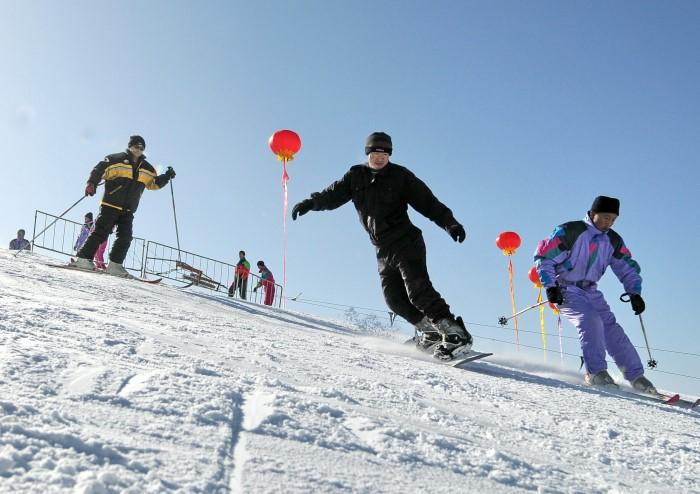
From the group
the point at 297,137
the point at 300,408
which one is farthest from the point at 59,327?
the point at 297,137

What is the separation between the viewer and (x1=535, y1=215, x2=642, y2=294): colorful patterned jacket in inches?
156

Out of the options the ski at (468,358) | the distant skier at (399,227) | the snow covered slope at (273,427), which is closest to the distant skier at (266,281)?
the distant skier at (399,227)

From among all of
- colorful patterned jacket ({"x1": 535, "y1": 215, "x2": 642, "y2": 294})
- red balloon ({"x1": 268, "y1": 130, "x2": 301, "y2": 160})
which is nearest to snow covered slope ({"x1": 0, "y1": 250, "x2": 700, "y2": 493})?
colorful patterned jacket ({"x1": 535, "y1": 215, "x2": 642, "y2": 294})

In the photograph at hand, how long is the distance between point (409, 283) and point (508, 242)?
1068 cm

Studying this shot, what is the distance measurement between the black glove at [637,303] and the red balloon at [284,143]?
23.4 ft

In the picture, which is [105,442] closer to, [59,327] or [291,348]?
[59,327]

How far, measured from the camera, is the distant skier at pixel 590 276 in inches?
153

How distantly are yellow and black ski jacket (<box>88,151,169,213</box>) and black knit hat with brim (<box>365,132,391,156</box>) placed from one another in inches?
150

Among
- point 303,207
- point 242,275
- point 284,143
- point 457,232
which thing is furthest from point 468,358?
point 242,275

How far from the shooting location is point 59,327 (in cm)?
202

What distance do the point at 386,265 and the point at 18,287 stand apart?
97.0 inches

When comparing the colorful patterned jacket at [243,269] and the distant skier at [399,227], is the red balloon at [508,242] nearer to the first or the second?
the colorful patterned jacket at [243,269]

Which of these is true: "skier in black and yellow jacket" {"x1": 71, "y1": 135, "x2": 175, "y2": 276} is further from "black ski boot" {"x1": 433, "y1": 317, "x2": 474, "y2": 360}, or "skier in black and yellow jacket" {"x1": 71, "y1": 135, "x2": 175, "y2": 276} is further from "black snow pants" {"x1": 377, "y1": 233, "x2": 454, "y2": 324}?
"black ski boot" {"x1": 433, "y1": 317, "x2": 474, "y2": 360}

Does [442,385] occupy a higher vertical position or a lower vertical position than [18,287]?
lower
